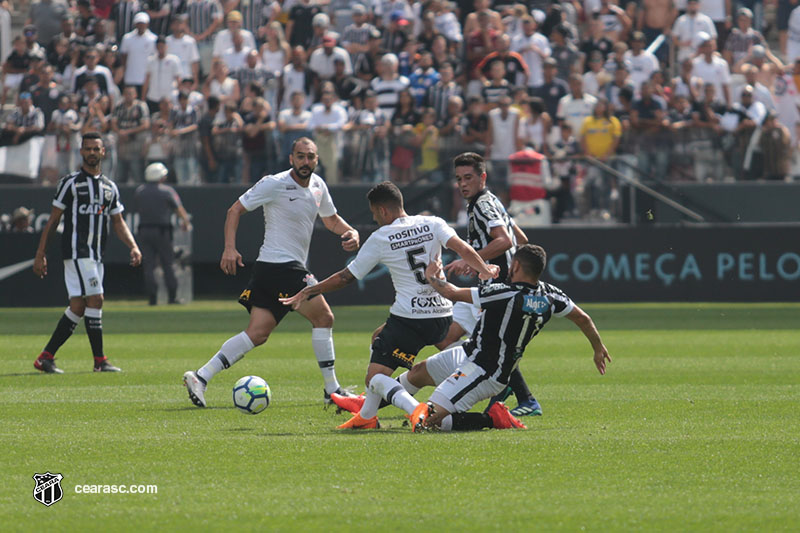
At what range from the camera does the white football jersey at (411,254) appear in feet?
28.6

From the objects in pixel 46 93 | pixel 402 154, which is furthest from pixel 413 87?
pixel 46 93

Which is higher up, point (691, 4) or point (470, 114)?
point (691, 4)

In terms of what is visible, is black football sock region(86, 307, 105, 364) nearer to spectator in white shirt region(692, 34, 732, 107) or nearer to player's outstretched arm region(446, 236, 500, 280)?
player's outstretched arm region(446, 236, 500, 280)

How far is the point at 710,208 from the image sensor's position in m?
21.1

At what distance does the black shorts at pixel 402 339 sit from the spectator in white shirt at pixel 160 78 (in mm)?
15683

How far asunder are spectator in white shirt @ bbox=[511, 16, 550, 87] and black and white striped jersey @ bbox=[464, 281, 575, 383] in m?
15.6

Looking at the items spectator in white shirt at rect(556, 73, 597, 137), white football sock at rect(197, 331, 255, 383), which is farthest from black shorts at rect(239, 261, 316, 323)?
spectator in white shirt at rect(556, 73, 597, 137)

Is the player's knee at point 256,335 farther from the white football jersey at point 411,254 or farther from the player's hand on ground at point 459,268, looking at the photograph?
the player's hand on ground at point 459,268

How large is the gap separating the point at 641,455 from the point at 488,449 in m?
0.91

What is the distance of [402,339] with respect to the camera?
28.8ft

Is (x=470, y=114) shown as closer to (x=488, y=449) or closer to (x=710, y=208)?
(x=710, y=208)

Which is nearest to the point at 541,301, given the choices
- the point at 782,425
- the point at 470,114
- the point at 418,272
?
the point at 418,272

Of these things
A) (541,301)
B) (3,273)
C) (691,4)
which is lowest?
(3,273)

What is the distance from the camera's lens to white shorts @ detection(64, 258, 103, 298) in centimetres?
1249
